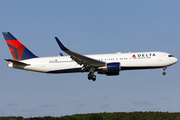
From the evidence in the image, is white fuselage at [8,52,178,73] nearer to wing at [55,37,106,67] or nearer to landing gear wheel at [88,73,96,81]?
wing at [55,37,106,67]

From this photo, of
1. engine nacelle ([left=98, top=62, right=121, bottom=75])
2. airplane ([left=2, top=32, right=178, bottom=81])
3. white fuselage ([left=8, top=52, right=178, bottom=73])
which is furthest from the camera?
white fuselage ([left=8, top=52, right=178, bottom=73])

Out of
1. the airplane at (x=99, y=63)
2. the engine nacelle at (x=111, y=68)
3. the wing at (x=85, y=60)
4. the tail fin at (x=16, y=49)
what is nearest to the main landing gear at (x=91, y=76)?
the airplane at (x=99, y=63)

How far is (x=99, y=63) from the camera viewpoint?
36.2 m

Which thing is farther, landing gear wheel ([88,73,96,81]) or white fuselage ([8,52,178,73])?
landing gear wheel ([88,73,96,81])

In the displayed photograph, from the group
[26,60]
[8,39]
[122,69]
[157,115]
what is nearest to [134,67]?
[122,69]

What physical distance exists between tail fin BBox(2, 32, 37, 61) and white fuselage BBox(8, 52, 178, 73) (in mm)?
1623

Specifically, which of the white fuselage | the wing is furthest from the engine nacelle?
the white fuselage

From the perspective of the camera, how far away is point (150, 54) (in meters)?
37.9

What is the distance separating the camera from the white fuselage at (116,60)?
37219 mm

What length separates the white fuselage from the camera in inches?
1465

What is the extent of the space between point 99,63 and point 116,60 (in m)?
2.86

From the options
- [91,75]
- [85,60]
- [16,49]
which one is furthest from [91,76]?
[16,49]

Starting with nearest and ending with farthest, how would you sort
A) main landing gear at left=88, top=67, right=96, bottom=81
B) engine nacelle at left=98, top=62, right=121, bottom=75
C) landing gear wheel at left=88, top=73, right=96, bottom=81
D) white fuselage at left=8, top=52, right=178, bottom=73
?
engine nacelle at left=98, top=62, right=121, bottom=75 < white fuselage at left=8, top=52, right=178, bottom=73 < main landing gear at left=88, top=67, right=96, bottom=81 < landing gear wheel at left=88, top=73, right=96, bottom=81

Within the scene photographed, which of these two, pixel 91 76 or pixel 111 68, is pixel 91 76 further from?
pixel 111 68
